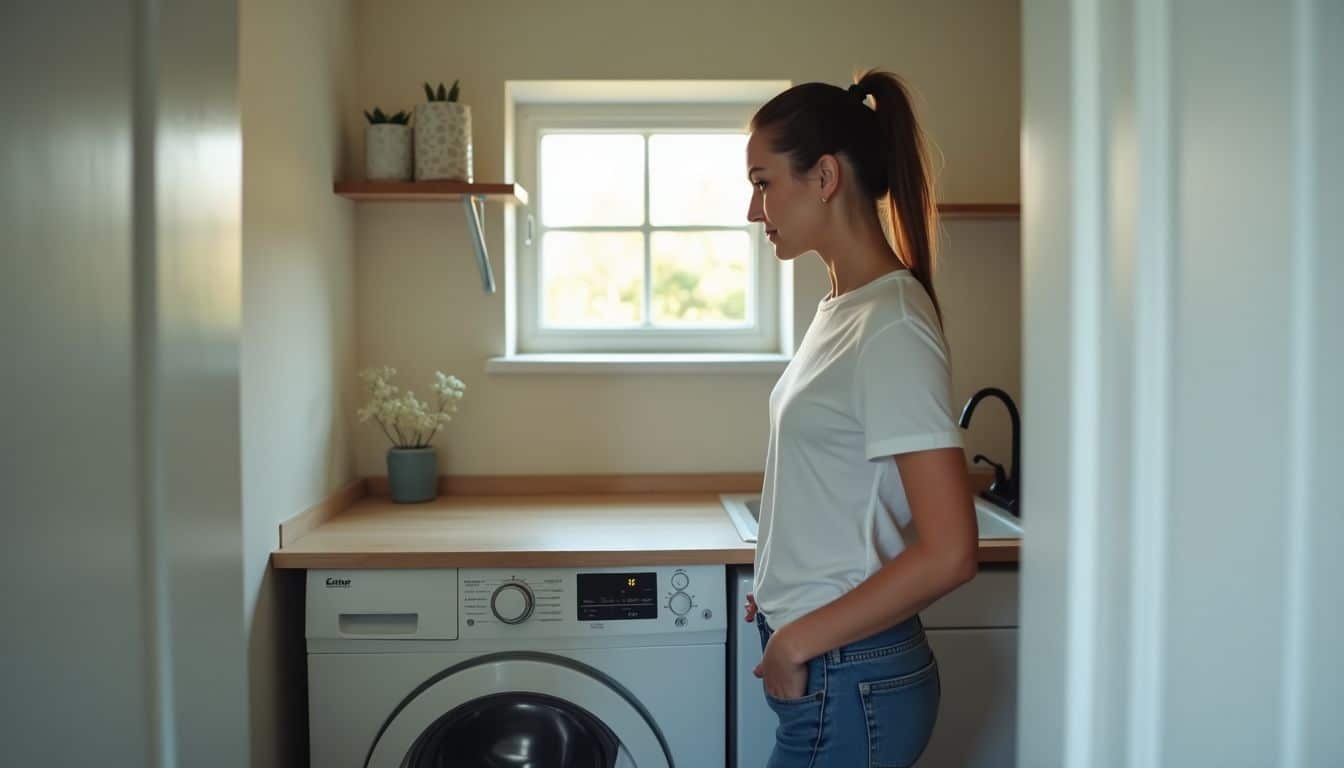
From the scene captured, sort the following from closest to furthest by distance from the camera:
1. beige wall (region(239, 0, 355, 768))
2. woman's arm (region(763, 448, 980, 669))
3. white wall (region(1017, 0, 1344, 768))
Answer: white wall (region(1017, 0, 1344, 768)), woman's arm (region(763, 448, 980, 669)), beige wall (region(239, 0, 355, 768))

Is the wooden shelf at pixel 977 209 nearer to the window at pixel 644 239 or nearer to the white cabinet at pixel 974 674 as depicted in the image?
the window at pixel 644 239

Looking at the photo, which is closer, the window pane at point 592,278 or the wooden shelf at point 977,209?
the wooden shelf at point 977,209

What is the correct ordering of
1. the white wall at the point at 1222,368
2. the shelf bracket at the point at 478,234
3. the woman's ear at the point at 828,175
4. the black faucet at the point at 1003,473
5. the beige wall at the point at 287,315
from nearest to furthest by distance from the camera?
the white wall at the point at 1222,368, the woman's ear at the point at 828,175, the beige wall at the point at 287,315, the black faucet at the point at 1003,473, the shelf bracket at the point at 478,234

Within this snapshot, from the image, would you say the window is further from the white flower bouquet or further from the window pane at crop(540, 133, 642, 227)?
the white flower bouquet

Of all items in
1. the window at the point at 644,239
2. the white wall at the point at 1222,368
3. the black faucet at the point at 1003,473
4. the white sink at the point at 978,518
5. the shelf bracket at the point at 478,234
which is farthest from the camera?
the window at the point at 644,239

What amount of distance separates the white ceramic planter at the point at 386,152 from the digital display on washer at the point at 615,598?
102cm

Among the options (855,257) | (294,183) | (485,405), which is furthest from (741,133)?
(855,257)

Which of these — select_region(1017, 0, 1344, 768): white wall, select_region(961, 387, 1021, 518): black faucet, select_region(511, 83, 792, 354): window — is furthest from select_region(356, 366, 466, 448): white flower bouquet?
select_region(1017, 0, 1344, 768): white wall

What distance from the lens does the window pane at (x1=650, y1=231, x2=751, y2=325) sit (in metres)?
2.68

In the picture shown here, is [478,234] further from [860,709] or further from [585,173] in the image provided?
[860,709]

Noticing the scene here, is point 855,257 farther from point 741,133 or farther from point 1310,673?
point 741,133

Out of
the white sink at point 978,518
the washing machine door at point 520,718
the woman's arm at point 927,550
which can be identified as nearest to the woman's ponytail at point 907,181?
the woman's arm at point 927,550

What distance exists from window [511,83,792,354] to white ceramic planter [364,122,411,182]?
1.38ft

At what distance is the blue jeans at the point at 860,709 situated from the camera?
3.89 feet
